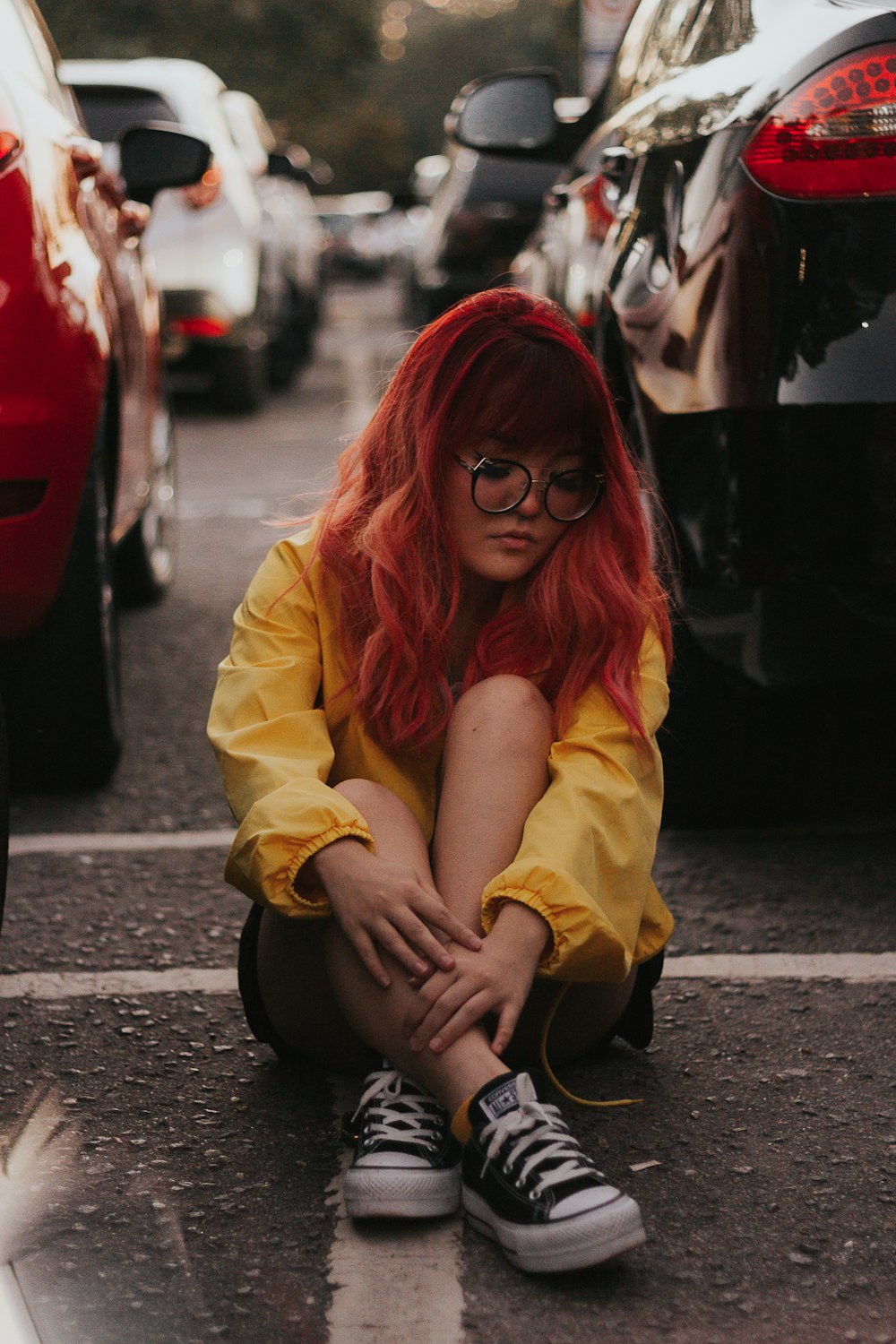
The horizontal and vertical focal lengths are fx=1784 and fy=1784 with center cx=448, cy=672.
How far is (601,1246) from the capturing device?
1.86 meters

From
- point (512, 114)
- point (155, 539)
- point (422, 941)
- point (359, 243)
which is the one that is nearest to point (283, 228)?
point (155, 539)

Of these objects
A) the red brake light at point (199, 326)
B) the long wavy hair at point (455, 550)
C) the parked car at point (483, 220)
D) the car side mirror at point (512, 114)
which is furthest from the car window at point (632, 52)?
the parked car at point (483, 220)

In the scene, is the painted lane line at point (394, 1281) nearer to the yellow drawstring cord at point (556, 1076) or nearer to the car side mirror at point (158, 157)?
the yellow drawstring cord at point (556, 1076)

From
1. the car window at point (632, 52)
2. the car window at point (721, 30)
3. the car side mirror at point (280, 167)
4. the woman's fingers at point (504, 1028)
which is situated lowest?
the car side mirror at point (280, 167)

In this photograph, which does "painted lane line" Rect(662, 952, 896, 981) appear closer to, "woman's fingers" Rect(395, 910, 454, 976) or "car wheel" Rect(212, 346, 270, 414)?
"woman's fingers" Rect(395, 910, 454, 976)

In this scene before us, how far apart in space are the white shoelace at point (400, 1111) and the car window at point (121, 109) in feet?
24.3

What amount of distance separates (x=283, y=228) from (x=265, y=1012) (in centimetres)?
1017

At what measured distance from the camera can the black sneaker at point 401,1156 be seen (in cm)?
200

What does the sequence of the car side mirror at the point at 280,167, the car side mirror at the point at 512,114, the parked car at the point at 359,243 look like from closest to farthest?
the car side mirror at the point at 512,114 < the car side mirror at the point at 280,167 < the parked car at the point at 359,243

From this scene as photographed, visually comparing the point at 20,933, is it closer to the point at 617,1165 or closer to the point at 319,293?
the point at 617,1165

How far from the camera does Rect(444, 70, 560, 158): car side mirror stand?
4609 mm

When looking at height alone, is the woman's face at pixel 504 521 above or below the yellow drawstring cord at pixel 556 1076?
above

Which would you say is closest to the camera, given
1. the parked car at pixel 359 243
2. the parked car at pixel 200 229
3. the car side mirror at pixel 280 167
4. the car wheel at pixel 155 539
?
the car wheel at pixel 155 539

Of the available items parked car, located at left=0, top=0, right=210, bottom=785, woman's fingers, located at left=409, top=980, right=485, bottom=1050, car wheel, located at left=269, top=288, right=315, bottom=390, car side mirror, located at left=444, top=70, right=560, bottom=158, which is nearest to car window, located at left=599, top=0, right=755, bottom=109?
car side mirror, located at left=444, top=70, right=560, bottom=158
